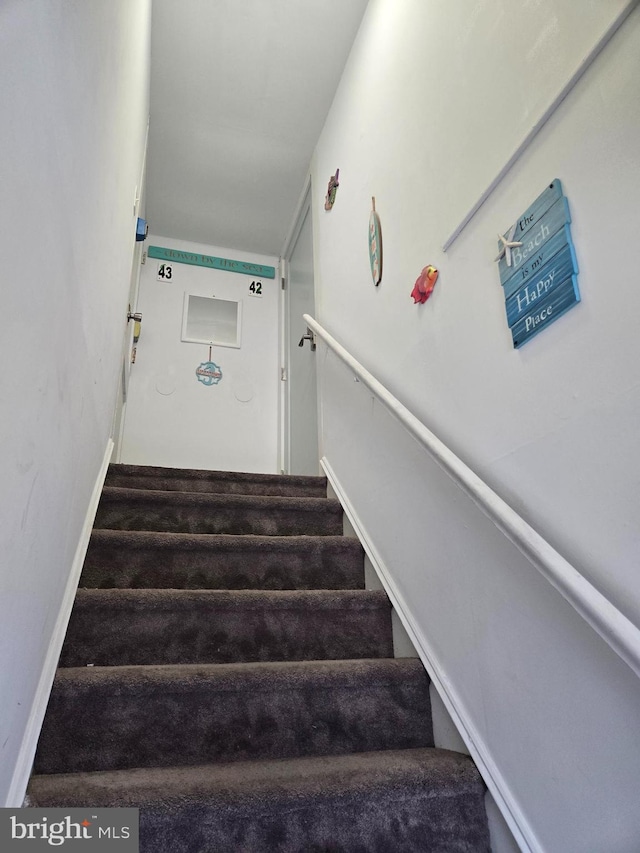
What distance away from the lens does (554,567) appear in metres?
0.88

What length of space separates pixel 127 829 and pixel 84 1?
1.61 meters

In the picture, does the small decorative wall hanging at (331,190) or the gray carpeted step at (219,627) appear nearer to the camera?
the gray carpeted step at (219,627)

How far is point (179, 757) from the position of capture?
120 cm

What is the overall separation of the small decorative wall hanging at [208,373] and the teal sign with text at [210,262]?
2.89 feet

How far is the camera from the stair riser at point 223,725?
3.85 feet

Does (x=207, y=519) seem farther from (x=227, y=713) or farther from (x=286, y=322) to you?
(x=286, y=322)

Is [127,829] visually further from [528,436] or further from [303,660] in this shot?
[528,436]

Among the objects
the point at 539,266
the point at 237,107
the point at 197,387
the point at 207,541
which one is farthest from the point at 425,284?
the point at 197,387

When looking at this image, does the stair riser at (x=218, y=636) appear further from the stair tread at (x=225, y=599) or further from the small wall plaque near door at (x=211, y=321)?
the small wall plaque near door at (x=211, y=321)

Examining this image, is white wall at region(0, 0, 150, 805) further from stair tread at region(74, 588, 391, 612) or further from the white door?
the white door

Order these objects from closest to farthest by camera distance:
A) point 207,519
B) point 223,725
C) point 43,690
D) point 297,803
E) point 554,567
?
1. point 554,567
2. point 297,803
3. point 43,690
4. point 223,725
5. point 207,519

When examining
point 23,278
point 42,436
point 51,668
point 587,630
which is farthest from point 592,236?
point 51,668

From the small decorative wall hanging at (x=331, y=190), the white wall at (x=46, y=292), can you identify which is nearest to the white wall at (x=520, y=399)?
the small decorative wall hanging at (x=331, y=190)

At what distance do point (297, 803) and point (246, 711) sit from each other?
28cm
